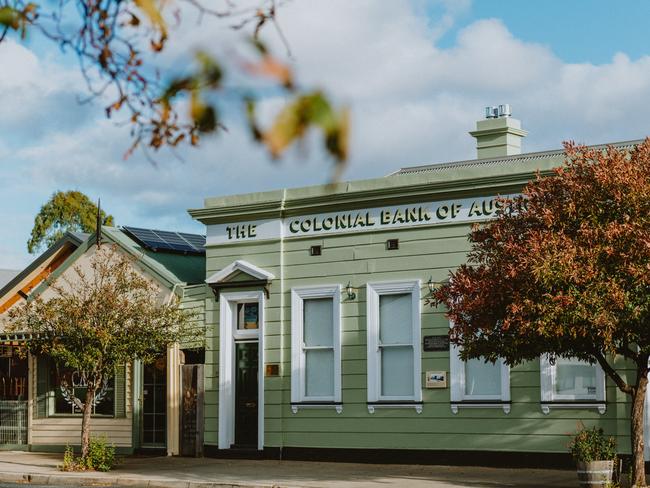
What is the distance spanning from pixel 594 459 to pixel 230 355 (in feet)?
31.6

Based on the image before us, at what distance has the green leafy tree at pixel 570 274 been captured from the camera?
1460 cm

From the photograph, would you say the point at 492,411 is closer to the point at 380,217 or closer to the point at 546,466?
the point at 546,466

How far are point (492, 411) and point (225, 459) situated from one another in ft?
19.5

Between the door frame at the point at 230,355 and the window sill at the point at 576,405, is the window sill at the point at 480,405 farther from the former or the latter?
the door frame at the point at 230,355

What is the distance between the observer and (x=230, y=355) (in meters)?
23.6

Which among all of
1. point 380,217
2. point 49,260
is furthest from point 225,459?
point 49,260

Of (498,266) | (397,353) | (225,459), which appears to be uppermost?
(498,266)

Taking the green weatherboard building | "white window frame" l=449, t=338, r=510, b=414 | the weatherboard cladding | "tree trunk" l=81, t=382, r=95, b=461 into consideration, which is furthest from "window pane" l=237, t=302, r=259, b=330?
"white window frame" l=449, t=338, r=510, b=414

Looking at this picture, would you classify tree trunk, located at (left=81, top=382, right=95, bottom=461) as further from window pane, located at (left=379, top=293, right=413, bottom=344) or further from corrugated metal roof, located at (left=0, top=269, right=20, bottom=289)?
corrugated metal roof, located at (left=0, top=269, right=20, bottom=289)

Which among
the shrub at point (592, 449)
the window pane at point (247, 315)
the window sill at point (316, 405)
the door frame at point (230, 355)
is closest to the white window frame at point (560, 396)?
the shrub at point (592, 449)

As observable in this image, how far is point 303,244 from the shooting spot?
23.0 meters

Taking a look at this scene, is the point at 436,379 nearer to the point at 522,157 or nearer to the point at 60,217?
the point at 522,157

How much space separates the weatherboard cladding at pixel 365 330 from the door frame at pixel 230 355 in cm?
18

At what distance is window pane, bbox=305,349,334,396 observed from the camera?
22453 mm
